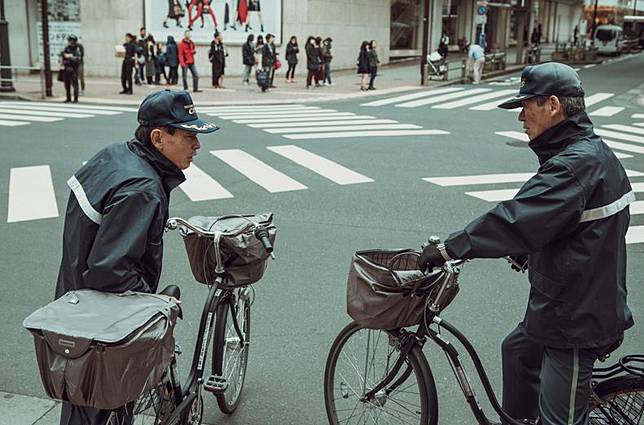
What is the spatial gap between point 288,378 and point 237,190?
5.63m

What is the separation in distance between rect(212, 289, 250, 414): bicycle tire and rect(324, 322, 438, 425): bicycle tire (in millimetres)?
589

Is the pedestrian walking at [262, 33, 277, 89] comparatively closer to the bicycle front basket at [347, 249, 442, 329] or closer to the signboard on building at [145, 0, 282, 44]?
the signboard on building at [145, 0, 282, 44]

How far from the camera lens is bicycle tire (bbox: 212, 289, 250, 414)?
373cm

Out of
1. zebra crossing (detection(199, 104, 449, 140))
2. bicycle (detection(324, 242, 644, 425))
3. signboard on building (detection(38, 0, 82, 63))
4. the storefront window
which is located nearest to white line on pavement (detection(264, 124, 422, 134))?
zebra crossing (detection(199, 104, 449, 140))

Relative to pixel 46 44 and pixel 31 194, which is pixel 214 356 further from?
→ pixel 46 44

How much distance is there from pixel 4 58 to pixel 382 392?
875 inches

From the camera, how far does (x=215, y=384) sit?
3793mm

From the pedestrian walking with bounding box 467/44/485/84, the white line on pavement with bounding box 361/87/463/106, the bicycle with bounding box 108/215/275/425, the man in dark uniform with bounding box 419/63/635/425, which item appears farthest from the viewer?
the pedestrian walking with bounding box 467/44/485/84

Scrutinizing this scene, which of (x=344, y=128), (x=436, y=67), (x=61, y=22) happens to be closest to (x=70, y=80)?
(x=344, y=128)

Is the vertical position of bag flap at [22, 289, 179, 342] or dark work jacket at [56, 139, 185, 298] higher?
dark work jacket at [56, 139, 185, 298]

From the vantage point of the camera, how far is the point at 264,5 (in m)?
30.0

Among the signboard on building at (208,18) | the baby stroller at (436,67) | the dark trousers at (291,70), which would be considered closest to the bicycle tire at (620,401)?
the dark trousers at (291,70)

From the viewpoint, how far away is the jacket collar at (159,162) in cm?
308

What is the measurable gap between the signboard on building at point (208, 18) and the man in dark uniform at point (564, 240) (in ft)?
92.3
